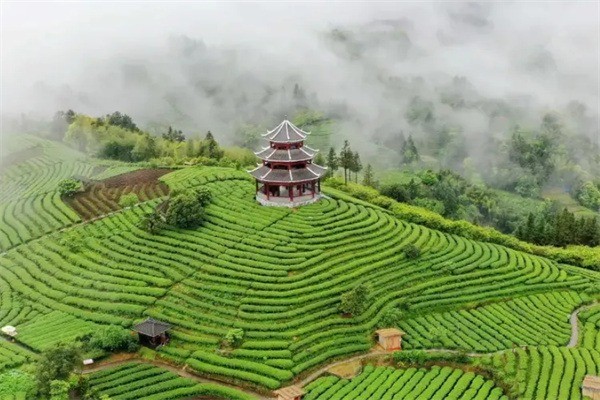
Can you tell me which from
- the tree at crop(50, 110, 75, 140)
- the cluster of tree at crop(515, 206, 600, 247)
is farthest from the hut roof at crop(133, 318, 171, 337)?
the tree at crop(50, 110, 75, 140)

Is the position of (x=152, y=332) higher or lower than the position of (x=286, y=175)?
lower

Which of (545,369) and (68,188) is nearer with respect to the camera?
(545,369)

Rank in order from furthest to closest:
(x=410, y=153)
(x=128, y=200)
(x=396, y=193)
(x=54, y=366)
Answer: (x=410, y=153)
(x=396, y=193)
(x=128, y=200)
(x=54, y=366)

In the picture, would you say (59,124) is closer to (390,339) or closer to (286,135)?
(286,135)

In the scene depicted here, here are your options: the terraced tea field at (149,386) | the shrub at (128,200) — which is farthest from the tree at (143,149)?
the terraced tea field at (149,386)

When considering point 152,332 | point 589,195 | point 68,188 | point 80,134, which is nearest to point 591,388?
point 152,332

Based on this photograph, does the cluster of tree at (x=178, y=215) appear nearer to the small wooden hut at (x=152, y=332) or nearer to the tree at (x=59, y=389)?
the small wooden hut at (x=152, y=332)

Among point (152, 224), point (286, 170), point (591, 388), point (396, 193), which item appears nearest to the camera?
point (591, 388)

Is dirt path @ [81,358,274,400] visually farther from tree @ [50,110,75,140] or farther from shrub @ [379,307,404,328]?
tree @ [50,110,75,140]

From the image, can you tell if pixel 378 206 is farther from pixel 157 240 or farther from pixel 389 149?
pixel 389 149
